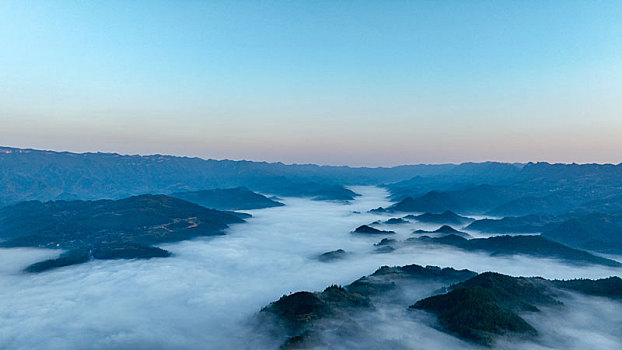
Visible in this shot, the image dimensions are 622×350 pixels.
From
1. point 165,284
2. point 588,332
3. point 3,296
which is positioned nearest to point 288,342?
point 588,332

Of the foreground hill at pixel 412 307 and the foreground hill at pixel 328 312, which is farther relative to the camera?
the foreground hill at pixel 412 307

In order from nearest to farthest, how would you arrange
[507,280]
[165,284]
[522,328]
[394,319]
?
[522,328], [394,319], [507,280], [165,284]

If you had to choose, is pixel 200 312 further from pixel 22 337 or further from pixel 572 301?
pixel 572 301

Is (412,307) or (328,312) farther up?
(328,312)

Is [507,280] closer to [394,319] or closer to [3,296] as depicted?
[394,319]

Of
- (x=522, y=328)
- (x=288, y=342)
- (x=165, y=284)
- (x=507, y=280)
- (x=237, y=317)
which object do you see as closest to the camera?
(x=288, y=342)

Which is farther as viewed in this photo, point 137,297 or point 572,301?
point 137,297

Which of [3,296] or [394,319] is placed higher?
[394,319]

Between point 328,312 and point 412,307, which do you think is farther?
point 412,307

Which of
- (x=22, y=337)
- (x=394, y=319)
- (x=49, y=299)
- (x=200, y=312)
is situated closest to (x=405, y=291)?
(x=394, y=319)

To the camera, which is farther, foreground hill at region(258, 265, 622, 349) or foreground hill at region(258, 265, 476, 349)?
foreground hill at region(258, 265, 622, 349)
